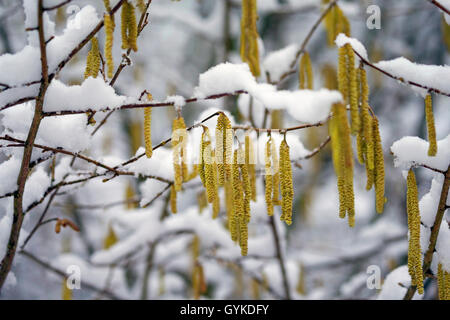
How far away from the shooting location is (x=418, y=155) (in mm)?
955

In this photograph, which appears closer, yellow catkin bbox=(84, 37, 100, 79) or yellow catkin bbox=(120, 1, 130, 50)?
yellow catkin bbox=(120, 1, 130, 50)

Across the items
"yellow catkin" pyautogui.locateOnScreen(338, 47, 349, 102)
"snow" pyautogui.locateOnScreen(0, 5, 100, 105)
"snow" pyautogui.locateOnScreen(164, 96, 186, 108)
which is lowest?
"yellow catkin" pyautogui.locateOnScreen(338, 47, 349, 102)

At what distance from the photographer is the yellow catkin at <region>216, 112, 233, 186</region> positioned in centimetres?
85

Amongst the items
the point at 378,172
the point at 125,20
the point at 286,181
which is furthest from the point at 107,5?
the point at 378,172

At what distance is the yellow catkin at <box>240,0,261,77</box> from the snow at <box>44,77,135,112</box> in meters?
0.49

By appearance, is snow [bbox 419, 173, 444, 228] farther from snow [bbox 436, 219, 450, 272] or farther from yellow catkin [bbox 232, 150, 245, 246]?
yellow catkin [bbox 232, 150, 245, 246]

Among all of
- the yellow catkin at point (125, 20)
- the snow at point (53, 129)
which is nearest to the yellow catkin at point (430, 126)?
the yellow catkin at point (125, 20)

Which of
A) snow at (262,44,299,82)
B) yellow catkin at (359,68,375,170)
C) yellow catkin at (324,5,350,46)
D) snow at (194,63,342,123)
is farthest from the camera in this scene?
snow at (262,44,299,82)

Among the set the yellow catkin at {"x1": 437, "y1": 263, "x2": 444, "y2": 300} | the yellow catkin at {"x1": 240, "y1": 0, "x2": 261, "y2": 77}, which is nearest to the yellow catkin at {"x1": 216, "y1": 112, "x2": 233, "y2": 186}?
the yellow catkin at {"x1": 240, "y1": 0, "x2": 261, "y2": 77}

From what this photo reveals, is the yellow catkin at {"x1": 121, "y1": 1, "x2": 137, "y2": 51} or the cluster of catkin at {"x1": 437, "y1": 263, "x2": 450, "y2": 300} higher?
the yellow catkin at {"x1": 121, "y1": 1, "x2": 137, "y2": 51}

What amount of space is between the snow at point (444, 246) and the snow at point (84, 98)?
80 centimetres

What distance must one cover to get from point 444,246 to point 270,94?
565 mm
